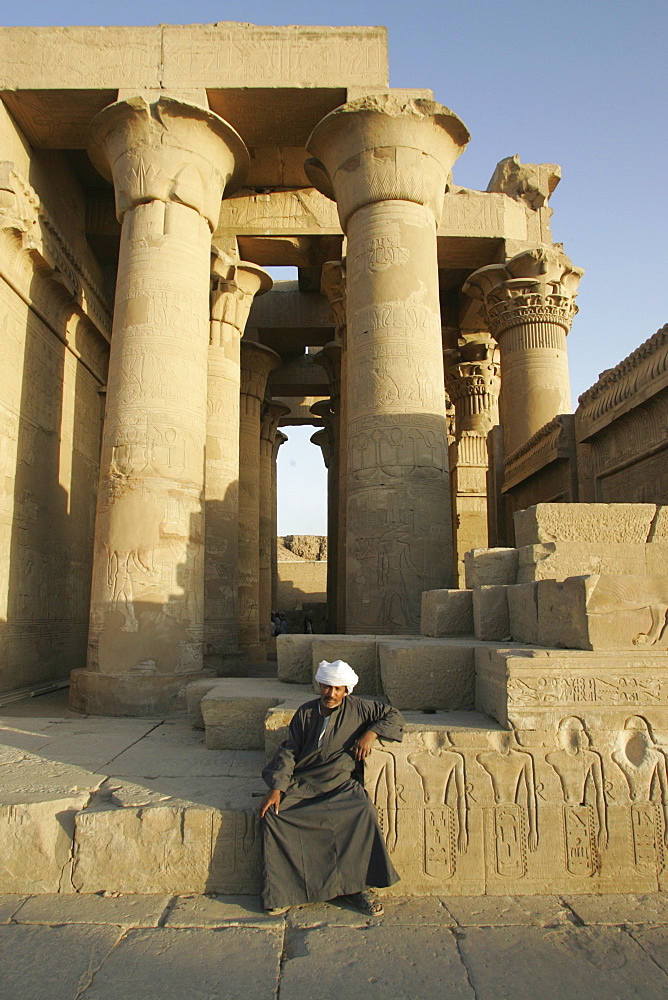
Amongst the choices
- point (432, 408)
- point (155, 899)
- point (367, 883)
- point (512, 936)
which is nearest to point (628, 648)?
point (512, 936)

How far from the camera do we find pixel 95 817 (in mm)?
A: 3266

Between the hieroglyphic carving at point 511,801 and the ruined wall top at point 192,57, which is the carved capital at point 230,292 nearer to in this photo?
the ruined wall top at point 192,57

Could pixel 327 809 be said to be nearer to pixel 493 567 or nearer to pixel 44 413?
pixel 493 567

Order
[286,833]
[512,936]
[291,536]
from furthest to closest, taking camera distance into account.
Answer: [291,536], [286,833], [512,936]

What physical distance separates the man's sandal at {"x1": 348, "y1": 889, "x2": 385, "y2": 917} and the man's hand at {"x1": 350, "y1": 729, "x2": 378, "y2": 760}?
0.57m

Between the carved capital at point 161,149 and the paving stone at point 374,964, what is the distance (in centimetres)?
791

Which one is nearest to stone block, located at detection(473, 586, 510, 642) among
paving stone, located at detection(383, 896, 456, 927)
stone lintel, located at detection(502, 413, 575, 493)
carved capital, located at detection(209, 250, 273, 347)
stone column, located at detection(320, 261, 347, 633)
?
paving stone, located at detection(383, 896, 456, 927)

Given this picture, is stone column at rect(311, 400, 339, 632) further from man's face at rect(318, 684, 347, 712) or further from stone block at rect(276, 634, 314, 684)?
man's face at rect(318, 684, 347, 712)

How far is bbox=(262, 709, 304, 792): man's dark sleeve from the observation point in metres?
3.20

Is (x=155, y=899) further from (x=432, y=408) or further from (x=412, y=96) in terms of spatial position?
(x=412, y=96)

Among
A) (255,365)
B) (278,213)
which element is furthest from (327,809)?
(255,365)

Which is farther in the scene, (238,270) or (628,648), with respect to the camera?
(238,270)

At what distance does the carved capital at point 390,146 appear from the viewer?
8.30 metres

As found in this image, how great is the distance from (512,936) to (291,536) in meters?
34.6
